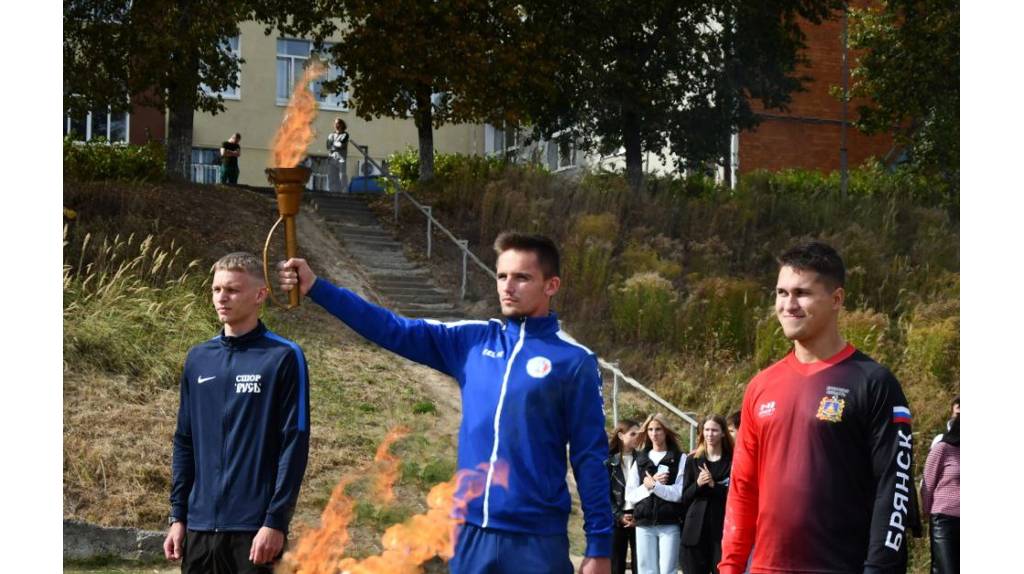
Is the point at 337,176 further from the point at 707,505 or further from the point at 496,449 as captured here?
the point at 496,449

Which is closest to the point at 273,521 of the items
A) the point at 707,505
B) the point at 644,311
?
the point at 707,505

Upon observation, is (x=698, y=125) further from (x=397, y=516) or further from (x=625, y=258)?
(x=397, y=516)

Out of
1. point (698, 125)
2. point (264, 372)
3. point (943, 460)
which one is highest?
point (698, 125)

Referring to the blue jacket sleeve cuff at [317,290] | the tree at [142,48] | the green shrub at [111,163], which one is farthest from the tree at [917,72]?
the blue jacket sleeve cuff at [317,290]

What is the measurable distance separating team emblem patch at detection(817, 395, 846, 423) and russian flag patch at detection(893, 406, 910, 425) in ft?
0.63

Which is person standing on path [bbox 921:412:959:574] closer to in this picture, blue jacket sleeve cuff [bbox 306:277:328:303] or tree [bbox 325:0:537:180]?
blue jacket sleeve cuff [bbox 306:277:328:303]

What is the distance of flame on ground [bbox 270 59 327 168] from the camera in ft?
19.2

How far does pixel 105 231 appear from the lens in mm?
20891

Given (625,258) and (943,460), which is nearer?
(943,460)

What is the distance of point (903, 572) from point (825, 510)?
0.36 m

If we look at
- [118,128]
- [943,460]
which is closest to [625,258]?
[943,460]

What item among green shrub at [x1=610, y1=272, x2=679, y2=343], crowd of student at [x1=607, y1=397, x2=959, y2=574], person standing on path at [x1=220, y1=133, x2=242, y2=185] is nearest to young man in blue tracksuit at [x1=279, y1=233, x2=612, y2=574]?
crowd of student at [x1=607, y1=397, x2=959, y2=574]

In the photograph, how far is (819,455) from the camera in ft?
17.9

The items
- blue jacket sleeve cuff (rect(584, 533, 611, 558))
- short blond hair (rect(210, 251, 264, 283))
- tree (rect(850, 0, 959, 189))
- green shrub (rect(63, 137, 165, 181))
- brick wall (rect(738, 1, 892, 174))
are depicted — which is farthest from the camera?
brick wall (rect(738, 1, 892, 174))
